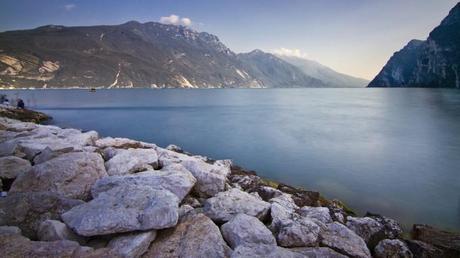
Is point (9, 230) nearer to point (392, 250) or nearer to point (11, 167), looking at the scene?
point (11, 167)

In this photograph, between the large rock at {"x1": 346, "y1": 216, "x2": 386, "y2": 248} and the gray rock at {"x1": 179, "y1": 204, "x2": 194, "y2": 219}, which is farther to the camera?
the large rock at {"x1": 346, "y1": 216, "x2": 386, "y2": 248}

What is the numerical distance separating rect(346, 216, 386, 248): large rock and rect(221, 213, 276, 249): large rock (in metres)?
3.82

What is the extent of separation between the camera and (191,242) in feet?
22.9

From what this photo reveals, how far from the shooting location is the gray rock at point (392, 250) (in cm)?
881

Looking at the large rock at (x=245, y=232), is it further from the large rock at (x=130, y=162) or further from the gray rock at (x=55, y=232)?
the large rock at (x=130, y=162)

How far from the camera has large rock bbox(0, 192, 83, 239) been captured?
23.0 ft

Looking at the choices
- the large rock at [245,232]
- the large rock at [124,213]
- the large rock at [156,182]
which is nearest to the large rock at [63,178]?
the large rock at [156,182]

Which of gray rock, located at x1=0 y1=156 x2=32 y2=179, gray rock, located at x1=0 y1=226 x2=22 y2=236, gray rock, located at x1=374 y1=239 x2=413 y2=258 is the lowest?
gray rock, located at x1=374 y1=239 x2=413 y2=258

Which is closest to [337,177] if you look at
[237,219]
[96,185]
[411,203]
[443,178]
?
[411,203]

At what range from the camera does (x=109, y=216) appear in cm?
695

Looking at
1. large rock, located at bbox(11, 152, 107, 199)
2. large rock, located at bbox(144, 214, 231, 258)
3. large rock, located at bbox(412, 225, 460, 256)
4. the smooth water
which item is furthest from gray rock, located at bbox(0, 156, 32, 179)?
the smooth water

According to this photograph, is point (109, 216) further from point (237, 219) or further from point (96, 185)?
point (237, 219)

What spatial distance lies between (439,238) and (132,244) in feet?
32.7

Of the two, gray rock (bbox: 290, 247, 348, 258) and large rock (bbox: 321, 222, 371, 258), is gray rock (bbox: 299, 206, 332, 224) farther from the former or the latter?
gray rock (bbox: 290, 247, 348, 258)
